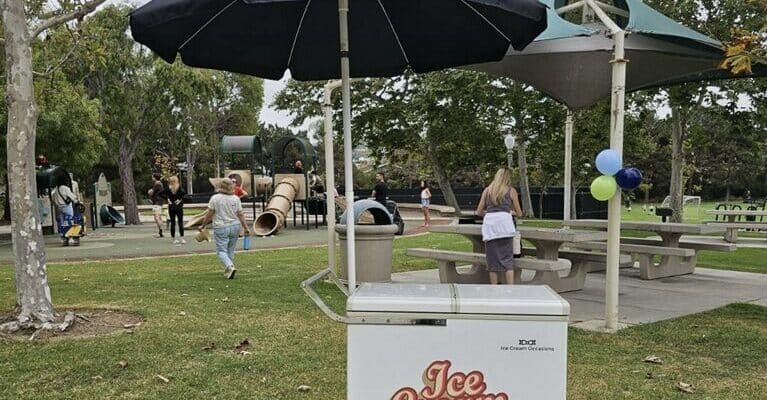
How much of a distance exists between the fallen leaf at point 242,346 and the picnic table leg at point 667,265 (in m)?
6.69

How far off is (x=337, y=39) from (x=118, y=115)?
2056cm

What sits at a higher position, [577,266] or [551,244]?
[551,244]

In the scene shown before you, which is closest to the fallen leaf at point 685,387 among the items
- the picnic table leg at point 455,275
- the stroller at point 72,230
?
the picnic table leg at point 455,275

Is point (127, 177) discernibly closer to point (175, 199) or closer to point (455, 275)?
point (175, 199)

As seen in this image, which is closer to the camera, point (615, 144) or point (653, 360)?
point (653, 360)

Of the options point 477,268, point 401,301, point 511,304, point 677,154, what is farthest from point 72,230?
point 677,154

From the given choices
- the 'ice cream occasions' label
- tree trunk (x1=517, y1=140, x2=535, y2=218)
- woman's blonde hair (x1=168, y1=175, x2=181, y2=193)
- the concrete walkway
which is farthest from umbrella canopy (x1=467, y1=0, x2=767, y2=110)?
tree trunk (x1=517, y1=140, x2=535, y2=218)

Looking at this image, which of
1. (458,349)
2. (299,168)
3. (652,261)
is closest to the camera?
(458,349)

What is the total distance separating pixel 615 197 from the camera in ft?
19.7

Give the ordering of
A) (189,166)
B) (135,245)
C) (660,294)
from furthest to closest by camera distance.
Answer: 1. (189,166)
2. (135,245)
3. (660,294)

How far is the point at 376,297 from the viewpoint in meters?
2.53

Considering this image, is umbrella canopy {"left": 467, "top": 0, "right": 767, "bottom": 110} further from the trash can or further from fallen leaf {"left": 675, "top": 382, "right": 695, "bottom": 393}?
fallen leaf {"left": 675, "top": 382, "right": 695, "bottom": 393}

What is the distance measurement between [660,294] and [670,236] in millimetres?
2023

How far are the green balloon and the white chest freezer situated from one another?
3695 mm
